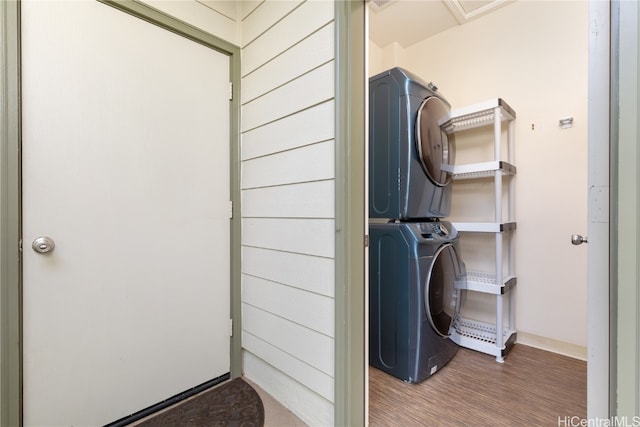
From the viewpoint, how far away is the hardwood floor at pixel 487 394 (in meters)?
1.39

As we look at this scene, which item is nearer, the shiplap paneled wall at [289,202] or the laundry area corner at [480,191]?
the shiplap paneled wall at [289,202]

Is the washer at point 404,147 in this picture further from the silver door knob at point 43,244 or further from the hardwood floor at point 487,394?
the silver door knob at point 43,244

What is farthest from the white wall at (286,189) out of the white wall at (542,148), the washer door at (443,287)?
the white wall at (542,148)

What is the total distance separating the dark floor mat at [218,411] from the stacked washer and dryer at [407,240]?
0.81 metres

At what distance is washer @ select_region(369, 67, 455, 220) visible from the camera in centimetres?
172

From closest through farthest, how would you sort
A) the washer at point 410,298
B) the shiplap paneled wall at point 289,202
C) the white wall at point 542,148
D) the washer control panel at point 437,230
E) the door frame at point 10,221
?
the door frame at point 10,221, the shiplap paneled wall at point 289,202, the washer at point 410,298, the washer control panel at point 437,230, the white wall at point 542,148

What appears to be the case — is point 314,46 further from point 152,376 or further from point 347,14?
point 152,376

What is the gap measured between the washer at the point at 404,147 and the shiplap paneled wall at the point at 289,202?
0.66 metres

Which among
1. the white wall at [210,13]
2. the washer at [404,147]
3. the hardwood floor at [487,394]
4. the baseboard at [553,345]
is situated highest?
the white wall at [210,13]

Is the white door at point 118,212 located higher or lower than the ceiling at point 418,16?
lower

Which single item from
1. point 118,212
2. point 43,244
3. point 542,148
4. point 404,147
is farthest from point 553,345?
point 43,244

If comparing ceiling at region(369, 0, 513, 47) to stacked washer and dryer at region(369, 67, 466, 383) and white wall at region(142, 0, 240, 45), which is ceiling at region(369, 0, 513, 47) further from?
white wall at region(142, 0, 240, 45)

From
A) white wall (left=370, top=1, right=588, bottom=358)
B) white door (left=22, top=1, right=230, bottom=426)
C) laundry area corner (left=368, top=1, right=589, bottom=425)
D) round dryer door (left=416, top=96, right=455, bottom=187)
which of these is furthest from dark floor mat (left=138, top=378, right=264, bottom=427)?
white wall (left=370, top=1, right=588, bottom=358)

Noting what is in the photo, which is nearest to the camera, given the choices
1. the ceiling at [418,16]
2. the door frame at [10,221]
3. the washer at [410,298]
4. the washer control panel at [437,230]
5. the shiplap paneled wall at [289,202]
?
the door frame at [10,221]
